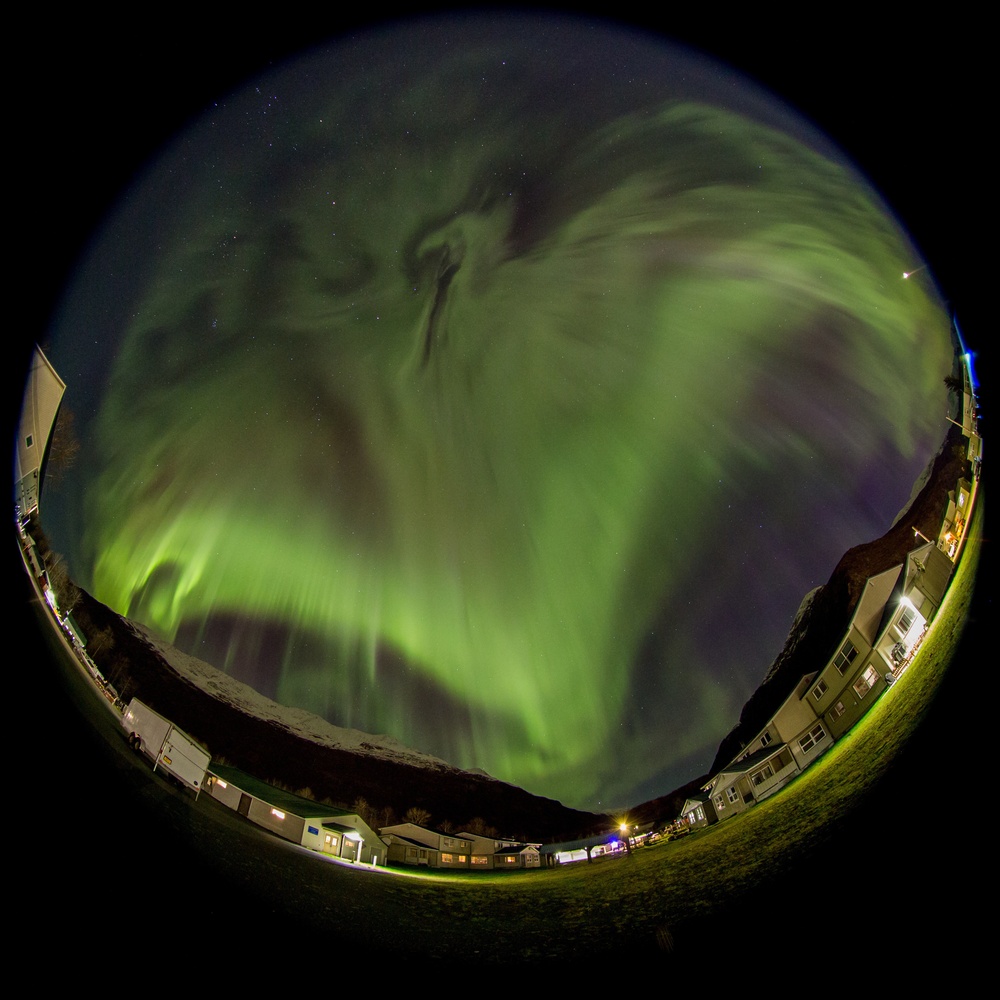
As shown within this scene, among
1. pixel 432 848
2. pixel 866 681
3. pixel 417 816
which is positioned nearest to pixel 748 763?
pixel 866 681

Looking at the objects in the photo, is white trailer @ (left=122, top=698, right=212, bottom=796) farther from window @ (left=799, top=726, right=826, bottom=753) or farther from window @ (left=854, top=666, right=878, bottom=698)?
window @ (left=854, top=666, right=878, bottom=698)

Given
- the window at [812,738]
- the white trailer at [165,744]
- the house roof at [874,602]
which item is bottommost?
the window at [812,738]

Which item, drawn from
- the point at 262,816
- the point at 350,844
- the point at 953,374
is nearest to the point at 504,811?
the point at 350,844

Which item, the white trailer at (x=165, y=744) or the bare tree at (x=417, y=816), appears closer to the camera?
the white trailer at (x=165, y=744)

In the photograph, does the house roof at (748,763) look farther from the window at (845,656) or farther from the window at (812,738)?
the window at (845,656)

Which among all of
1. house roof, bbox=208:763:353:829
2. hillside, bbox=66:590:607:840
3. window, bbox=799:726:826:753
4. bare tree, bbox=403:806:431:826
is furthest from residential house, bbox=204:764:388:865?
window, bbox=799:726:826:753

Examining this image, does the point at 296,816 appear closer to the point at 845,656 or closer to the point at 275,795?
the point at 275,795

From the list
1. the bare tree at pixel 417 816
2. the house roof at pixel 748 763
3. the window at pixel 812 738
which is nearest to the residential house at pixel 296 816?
the bare tree at pixel 417 816

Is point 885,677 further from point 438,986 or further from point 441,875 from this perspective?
point 441,875
